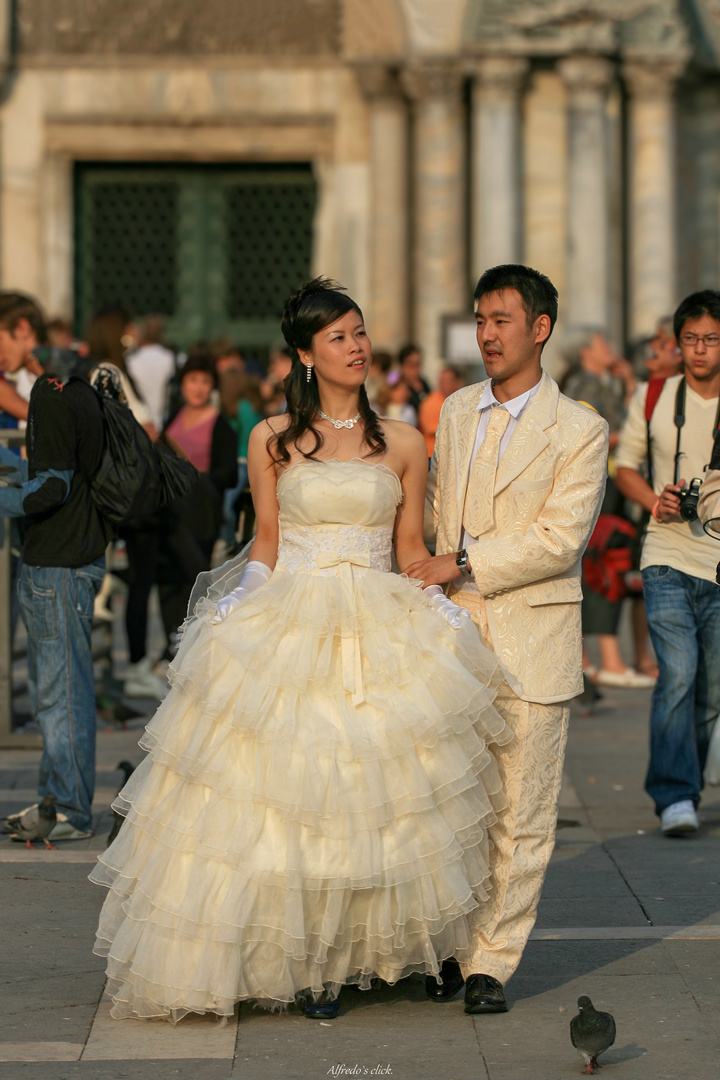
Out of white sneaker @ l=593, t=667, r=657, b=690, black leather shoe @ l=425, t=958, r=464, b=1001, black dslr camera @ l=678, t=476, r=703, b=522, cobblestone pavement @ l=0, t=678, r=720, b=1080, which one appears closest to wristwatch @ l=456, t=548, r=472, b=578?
black leather shoe @ l=425, t=958, r=464, b=1001

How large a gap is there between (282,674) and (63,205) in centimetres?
1446

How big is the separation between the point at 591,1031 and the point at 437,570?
1346 mm

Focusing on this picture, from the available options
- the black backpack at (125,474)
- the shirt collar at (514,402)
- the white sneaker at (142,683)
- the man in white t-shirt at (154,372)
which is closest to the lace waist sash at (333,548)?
the shirt collar at (514,402)

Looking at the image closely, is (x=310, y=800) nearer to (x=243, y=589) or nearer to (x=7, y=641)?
(x=243, y=589)

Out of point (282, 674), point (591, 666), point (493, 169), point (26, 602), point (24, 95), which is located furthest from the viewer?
point (24, 95)

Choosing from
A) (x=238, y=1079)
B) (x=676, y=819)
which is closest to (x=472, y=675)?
(x=238, y=1079)

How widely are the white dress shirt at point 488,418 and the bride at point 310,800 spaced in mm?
301

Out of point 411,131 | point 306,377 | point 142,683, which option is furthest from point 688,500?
point 411,131

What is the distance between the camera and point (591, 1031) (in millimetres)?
4191

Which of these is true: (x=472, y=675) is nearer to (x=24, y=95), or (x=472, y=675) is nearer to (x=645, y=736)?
(x=645, y=736)

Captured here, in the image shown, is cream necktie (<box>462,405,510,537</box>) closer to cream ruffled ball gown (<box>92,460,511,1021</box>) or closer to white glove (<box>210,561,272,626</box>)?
cream ruffled ball gown (<box>92,460,511,1021</box>)

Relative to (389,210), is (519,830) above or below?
below

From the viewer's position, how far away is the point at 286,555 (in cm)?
500

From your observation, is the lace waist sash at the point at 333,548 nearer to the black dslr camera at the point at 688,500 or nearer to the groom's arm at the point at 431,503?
the groom's arm at the point at 431,503
